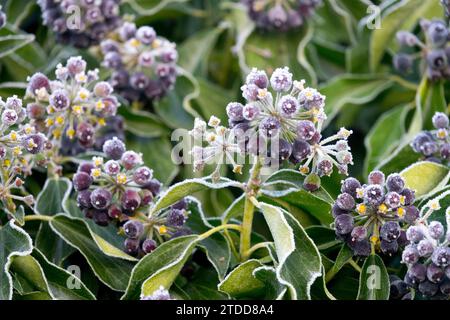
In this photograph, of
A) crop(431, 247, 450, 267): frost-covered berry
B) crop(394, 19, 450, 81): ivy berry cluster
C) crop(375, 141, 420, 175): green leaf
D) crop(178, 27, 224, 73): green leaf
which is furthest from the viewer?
crop(178, 27, 224, 73): green leaf

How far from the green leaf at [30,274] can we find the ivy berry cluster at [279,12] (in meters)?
0.81

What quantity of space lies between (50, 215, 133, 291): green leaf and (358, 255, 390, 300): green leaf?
361mm

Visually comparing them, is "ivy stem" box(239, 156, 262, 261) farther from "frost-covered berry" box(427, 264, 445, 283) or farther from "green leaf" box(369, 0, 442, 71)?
"green leaf" box(369, 0, 442, 71)

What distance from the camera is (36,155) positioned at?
1.38 meters

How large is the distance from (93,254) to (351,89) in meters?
0.73

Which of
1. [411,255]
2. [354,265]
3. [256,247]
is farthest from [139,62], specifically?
[411,255]

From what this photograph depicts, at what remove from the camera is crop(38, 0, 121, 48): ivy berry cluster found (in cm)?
Result: 164

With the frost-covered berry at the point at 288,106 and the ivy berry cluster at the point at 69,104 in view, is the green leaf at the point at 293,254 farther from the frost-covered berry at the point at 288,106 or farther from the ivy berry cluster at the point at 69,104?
the ivy berry cluster at the point at 69,104

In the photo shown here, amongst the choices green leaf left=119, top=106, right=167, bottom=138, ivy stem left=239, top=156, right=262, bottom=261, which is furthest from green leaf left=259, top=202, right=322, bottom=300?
green leaf left=119, top=106, right=167, bottom=138

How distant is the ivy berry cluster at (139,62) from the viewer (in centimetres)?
164

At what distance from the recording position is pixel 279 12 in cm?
182
